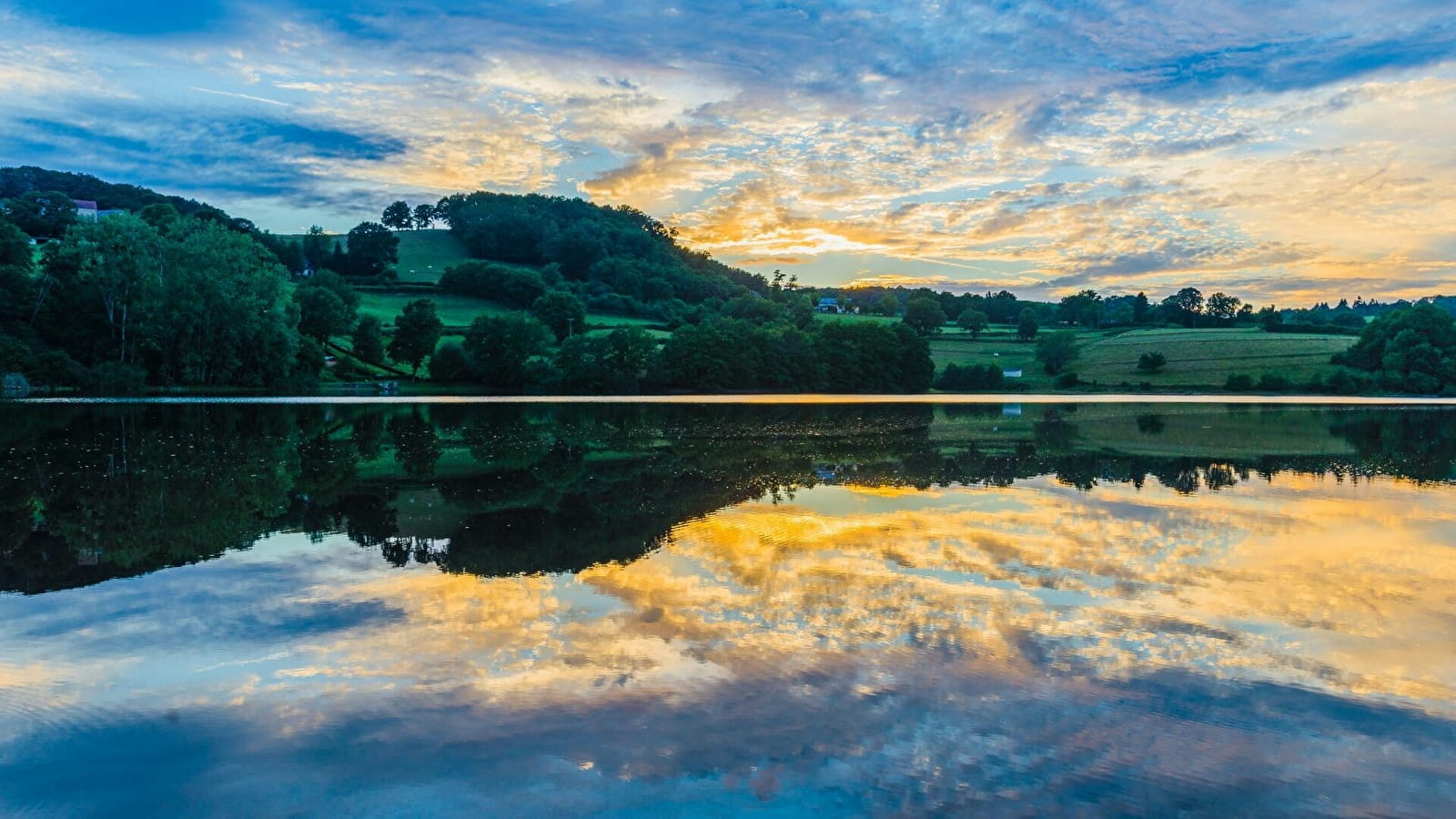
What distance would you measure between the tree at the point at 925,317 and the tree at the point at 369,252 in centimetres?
8505

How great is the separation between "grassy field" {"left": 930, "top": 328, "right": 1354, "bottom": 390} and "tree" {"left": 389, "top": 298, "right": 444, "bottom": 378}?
7092 centimetres

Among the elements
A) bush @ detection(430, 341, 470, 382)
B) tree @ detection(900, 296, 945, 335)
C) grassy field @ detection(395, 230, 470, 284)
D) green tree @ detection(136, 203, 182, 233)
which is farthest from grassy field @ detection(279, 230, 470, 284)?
tree @ detection(900, 296, 945, 335)

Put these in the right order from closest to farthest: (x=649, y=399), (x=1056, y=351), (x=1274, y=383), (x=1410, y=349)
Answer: (x=649, y=399) → (x=1274, y=383) → (x=1410, y=349) → (x=1056, y=351)

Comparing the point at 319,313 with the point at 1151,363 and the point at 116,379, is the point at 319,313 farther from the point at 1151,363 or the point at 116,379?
the point at 1151,363

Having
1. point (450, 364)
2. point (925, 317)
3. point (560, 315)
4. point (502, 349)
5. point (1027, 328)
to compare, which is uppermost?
point (925, 317)

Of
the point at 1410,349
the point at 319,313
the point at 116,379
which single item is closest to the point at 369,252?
the point at 319,313

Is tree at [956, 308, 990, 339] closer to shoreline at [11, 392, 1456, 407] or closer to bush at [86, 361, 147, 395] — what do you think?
shoreline at [11, 392, 1456, 407]

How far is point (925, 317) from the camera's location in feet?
513

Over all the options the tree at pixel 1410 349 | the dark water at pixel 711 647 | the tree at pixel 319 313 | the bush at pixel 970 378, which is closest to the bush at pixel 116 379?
the tree at pixel 319 313

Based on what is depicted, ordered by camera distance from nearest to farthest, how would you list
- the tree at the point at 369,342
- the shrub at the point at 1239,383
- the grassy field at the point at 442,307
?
1. the tree at the point at 369,342
2. the shrub at the point at 1239,383
3. the grassy field at the point at 442,307

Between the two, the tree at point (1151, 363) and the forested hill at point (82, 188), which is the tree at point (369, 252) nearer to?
the forested hill at point (82, 188)

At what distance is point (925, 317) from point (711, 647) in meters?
150

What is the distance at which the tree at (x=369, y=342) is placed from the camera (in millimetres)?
97750

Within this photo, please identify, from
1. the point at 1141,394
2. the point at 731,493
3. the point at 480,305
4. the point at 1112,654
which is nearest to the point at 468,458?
the point at 731,493
